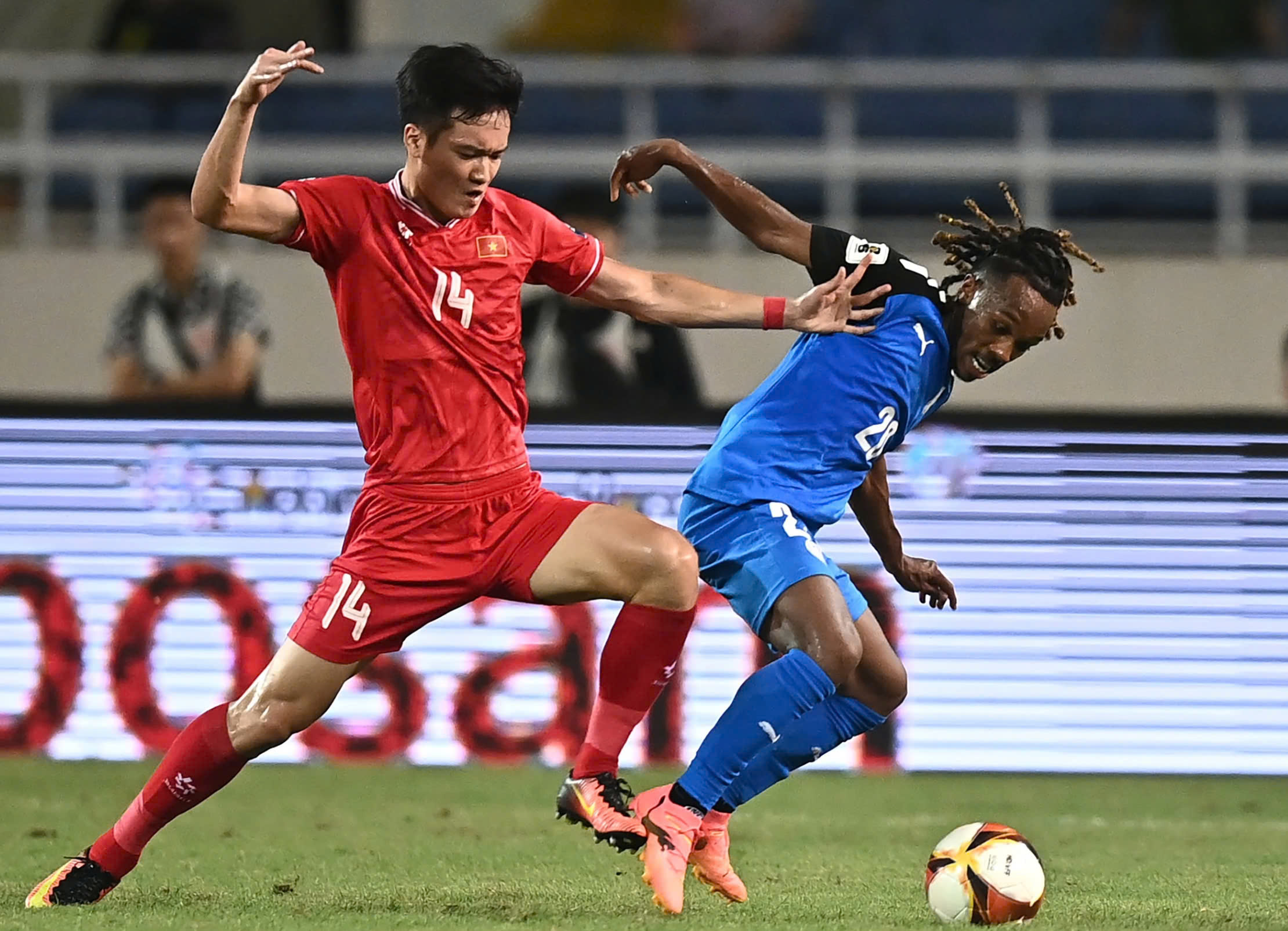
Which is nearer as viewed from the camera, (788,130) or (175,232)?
(175,232)

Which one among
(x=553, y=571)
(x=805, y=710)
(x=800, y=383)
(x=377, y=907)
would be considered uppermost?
(x=800, y=383)

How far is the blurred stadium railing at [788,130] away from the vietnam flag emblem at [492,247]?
5.81 metres

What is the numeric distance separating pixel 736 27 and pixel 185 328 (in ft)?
15.1

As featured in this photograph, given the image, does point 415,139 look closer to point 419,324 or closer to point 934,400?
point 419,324

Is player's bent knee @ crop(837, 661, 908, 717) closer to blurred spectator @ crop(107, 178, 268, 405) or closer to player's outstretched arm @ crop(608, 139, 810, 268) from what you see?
player's outstretched arm @ crop(608, 139, 810, 268)

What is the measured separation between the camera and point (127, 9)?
1193cm

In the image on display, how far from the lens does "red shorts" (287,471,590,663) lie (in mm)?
5039

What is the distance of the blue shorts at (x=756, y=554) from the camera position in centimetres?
538

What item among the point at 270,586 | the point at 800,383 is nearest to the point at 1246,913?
the point at 800,383

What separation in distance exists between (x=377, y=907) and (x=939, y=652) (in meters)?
3.92

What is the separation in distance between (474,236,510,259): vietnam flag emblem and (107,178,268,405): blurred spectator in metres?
4.03

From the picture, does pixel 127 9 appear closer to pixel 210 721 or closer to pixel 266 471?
pixel 266 471

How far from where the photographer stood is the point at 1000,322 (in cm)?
554

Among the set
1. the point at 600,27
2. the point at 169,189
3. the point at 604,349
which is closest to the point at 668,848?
the point at 604,349
